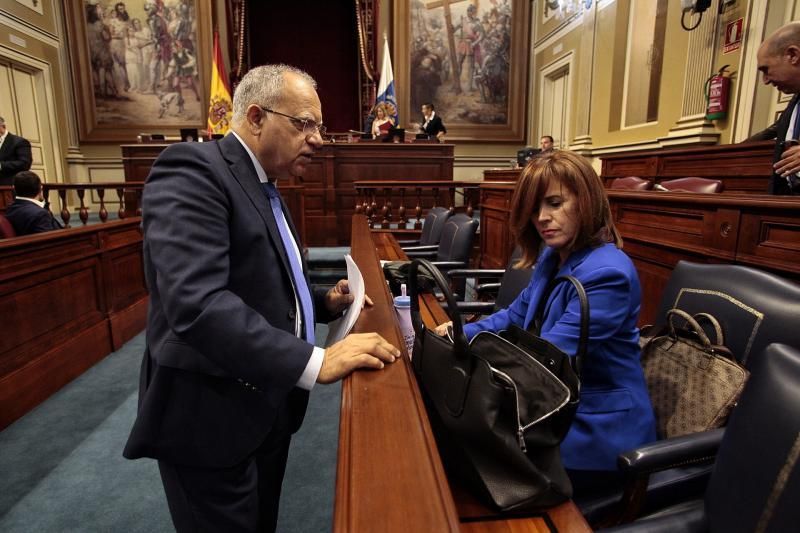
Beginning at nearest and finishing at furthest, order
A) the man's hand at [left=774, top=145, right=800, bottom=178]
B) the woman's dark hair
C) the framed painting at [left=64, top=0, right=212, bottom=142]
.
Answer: the woman's dark hair → the man's hand at [left=774, top=145, right=800, bottom=178] → the framed painting at [left=64, top=0, right=212, bottom=142]

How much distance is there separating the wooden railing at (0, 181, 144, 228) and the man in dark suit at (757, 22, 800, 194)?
11.9 feet

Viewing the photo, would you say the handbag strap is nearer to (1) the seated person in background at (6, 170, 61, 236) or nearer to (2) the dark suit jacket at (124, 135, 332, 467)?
(2) the dark suit jacket at (124, 135, 332, 467)

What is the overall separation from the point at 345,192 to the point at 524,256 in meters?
5.11

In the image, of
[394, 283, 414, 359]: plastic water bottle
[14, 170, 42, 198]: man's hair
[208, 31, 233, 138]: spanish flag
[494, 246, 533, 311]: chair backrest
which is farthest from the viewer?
[208, 31, 233, 138]: spanish flag

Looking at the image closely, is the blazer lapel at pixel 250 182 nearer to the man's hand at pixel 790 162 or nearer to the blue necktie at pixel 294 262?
the blue necktie at pixel 294 262

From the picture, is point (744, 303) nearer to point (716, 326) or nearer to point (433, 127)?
point (716, 326)

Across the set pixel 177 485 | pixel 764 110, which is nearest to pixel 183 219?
pixel 177 485

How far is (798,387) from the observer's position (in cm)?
69

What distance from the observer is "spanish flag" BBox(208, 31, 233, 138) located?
27.7ft

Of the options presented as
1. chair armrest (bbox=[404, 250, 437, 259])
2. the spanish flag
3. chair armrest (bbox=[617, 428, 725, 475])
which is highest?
the spanish flag

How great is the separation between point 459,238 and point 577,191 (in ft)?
6.11

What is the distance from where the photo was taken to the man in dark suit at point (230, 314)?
0.83 m

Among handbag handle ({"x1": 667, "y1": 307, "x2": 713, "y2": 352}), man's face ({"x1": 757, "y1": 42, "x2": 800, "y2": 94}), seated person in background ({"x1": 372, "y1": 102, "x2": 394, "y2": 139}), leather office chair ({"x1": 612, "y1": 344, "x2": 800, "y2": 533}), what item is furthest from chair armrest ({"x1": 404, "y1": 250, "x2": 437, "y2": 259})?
seated person in background ({"x1": 372, "y1": 102, "x2": 394, "y2": 139})

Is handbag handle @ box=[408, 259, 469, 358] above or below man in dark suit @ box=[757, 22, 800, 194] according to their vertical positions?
below
